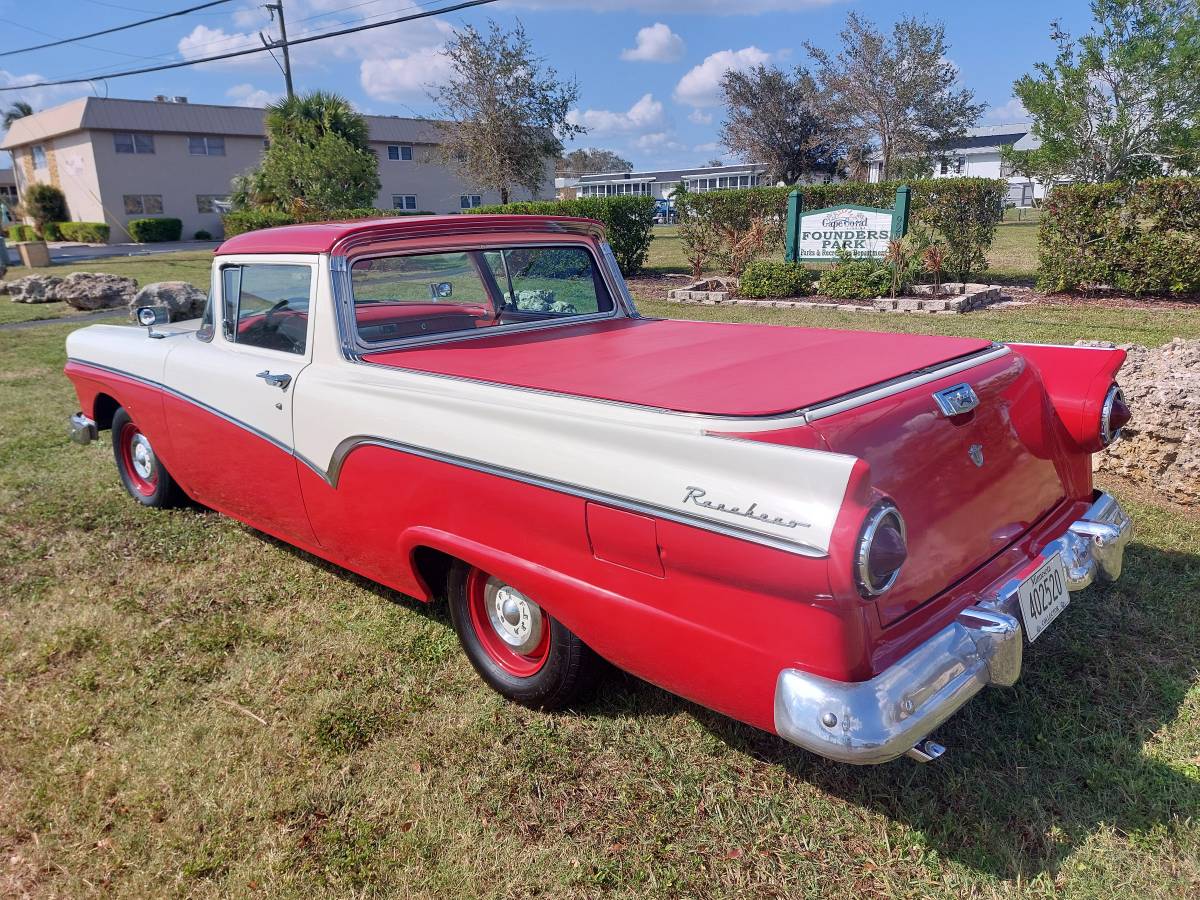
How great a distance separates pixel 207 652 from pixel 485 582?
131cm

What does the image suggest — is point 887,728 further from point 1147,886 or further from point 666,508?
point 1147,886

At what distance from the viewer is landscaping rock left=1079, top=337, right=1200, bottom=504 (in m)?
4.28

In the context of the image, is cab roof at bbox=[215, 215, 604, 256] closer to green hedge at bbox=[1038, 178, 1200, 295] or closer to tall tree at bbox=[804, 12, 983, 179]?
green hedge at bbox=[1038, 178, 1200, 295]

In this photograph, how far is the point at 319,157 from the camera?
20.3m

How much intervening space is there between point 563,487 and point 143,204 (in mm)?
43669

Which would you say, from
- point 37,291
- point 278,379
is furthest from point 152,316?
point 37,291

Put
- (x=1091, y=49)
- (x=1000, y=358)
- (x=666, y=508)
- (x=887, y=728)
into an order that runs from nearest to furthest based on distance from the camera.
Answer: (x=887, y=728)
(x=666, y=508)
(x=1000, y=358)
(x=1091, y=49)

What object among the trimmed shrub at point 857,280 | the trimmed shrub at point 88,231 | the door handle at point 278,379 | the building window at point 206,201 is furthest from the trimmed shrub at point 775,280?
the building window at point 206,201

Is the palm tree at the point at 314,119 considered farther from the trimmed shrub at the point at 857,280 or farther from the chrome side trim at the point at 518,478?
the chrome side trim at the point at 518,478

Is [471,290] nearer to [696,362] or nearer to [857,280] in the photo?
[696,362]

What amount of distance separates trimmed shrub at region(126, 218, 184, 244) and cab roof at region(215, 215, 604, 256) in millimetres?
37731

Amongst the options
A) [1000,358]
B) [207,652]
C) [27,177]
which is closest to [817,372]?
[1000,358]

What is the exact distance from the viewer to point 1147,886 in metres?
2.11

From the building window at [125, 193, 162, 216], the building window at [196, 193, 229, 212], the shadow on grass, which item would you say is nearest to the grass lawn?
the shadow on grass
